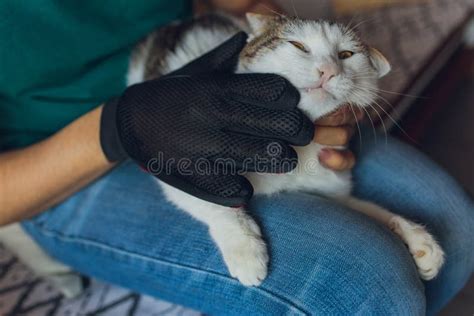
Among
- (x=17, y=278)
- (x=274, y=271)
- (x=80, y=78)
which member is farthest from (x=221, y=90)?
(x=17, y=278)

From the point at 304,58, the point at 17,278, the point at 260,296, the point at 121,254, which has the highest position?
the point at 304,58

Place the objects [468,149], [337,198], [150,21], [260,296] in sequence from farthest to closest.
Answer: [468,149], [150,21], [337,198], [260,296]

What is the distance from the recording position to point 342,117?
0.85 m

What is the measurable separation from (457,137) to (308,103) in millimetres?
1284

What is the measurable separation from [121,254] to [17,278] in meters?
0.55

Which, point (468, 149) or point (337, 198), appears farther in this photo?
point (468, 149)

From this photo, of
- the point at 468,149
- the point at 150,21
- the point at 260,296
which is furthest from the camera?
the point at 468,149

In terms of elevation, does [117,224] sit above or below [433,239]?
below

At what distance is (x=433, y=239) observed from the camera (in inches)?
33.5

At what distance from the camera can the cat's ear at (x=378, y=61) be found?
833 millimetres

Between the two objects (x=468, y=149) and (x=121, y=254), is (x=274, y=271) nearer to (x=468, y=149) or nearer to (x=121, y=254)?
(x=121, y=254)

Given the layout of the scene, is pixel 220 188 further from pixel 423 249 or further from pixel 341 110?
pixel 423 249

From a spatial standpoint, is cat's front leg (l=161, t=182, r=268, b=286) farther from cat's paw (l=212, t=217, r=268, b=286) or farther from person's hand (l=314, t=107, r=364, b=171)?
person's hand (l=314, t=107, r=364, b=171)

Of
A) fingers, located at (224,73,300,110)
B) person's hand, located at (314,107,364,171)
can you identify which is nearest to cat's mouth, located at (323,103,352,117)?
person's hand, located at (314,107,364,171)
